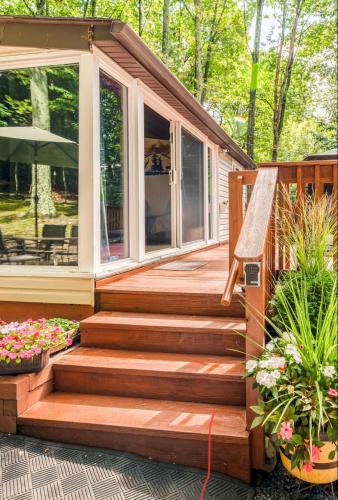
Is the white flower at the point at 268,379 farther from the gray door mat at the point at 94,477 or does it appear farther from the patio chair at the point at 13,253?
the patio chair at the point at 13,253

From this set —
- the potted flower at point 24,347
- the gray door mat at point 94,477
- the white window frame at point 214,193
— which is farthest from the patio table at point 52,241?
the white window frame at point 214,193

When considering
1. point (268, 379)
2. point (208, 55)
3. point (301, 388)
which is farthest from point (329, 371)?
point (208, 55)

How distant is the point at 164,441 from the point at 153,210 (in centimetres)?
390

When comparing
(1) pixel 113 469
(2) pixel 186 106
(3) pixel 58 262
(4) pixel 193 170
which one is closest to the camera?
(1) pixel 113 469

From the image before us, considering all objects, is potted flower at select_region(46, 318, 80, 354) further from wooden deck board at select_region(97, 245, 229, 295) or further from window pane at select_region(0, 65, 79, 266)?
window pane at select_region(0, 65, 79, 266)

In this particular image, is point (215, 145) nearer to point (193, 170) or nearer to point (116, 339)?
point (193, 170)

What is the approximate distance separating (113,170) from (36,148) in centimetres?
73

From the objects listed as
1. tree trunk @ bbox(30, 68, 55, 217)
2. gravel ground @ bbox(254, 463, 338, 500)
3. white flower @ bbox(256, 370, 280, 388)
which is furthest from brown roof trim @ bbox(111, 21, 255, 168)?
gravel ground @ bbox(254, 463, 338, 500)

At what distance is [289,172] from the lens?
305cm

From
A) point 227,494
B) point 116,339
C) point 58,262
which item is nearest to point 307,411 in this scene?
point 227,494

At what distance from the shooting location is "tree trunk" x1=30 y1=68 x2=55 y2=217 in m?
3.53

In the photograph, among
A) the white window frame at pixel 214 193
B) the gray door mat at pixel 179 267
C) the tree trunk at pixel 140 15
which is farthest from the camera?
the tree trunk at pixel 140 15

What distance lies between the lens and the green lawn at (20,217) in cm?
354

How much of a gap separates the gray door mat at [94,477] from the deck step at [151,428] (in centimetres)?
5
